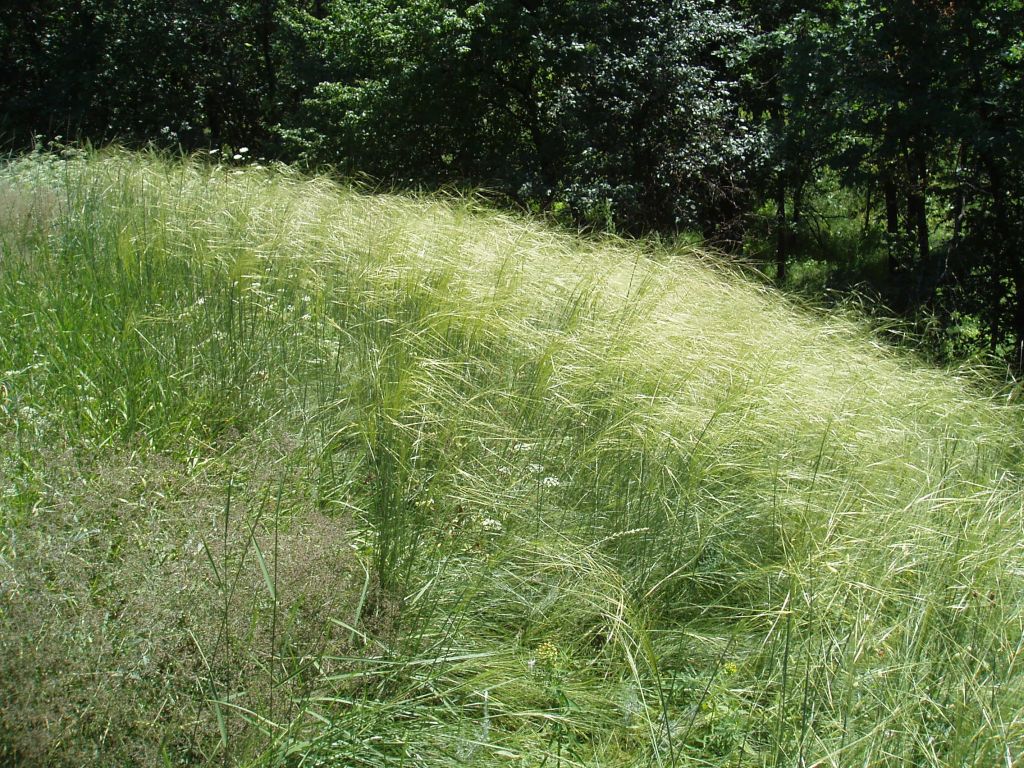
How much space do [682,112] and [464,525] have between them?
752 centimetres

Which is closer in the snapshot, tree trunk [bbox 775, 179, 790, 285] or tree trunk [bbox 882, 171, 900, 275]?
tree trunk [bbox 882, 171, 900, 275]

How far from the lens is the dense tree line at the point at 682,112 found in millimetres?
6980

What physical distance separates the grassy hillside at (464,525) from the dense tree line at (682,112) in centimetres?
355

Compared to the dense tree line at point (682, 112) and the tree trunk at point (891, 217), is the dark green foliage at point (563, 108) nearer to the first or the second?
the dense tree line at point (682, 112)

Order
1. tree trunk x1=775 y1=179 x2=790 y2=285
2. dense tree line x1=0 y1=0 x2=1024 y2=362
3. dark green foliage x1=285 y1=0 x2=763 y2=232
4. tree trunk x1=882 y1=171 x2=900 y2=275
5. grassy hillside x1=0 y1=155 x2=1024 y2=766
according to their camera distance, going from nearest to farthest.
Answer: grassy hillside x1=0 y1=155 x2=1024 y2=766
dense tree line x1=0 y1=0 x2=1024 y2=362
tree trunk x1=882 y1=171 x2=900 y2=275
dark green foliage x1=285 y1=0 x2=763 y2=232
tree trunk x1=775 y1=179 x2=790 y2=285

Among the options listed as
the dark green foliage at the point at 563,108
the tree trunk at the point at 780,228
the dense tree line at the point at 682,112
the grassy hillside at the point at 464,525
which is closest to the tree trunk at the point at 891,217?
the dense tree line at the point at 682,112

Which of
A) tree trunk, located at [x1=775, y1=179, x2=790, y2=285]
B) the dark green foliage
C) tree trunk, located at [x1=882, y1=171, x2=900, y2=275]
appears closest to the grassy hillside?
tree trunk, located at [x1=882, y1=171, x2=900, y2=275]

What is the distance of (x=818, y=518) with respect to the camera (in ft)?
8.66

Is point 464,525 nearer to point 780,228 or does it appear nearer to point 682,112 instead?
point 682,112

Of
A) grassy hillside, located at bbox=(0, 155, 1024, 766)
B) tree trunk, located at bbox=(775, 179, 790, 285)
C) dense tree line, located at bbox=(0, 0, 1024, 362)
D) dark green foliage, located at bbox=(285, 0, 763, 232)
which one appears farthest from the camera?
tree trunk, located at bbox=(775, 179, 790, 285)

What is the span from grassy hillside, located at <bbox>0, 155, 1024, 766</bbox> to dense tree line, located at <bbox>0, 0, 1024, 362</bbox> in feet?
11.7

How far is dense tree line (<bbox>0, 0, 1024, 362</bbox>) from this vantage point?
698cm

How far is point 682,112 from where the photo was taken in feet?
30.1

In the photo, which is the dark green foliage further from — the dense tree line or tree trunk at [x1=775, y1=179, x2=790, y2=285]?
tree trunk at [x1=775, y1=179, x2=790, y2=285]
